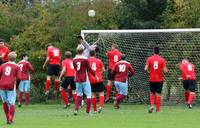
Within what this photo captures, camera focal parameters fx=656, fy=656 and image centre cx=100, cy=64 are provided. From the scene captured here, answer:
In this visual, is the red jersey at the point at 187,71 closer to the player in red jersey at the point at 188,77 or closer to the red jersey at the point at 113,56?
the player in red jersey at the point at 188,77

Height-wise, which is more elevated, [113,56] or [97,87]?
[113,56]

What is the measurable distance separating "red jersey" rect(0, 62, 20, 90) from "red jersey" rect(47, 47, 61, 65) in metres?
9.20

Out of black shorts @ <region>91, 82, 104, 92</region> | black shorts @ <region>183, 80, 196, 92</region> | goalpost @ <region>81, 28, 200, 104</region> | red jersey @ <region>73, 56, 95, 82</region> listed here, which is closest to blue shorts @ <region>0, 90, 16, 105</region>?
red jersey @ <region>73, 56, 95, 82</region>

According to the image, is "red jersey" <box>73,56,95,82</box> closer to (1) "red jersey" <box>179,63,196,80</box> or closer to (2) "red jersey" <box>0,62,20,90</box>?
(2) "red jersey" <box>0,62,20,90</box>

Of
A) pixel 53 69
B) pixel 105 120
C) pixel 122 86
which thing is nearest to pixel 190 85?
pixel 122 86

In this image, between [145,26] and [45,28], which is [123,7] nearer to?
[145,26]

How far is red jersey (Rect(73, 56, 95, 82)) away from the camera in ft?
72.0

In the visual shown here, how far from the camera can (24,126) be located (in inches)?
722

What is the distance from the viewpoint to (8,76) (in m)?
19.8

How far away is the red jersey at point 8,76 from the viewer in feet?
64.4

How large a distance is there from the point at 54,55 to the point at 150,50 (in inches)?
193

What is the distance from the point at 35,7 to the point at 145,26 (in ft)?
21.7

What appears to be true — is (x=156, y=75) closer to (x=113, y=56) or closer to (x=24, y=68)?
(x=113, y=56)

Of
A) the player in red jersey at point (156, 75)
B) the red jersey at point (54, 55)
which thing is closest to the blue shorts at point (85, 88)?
the player in red jersey at point (156, 75)
